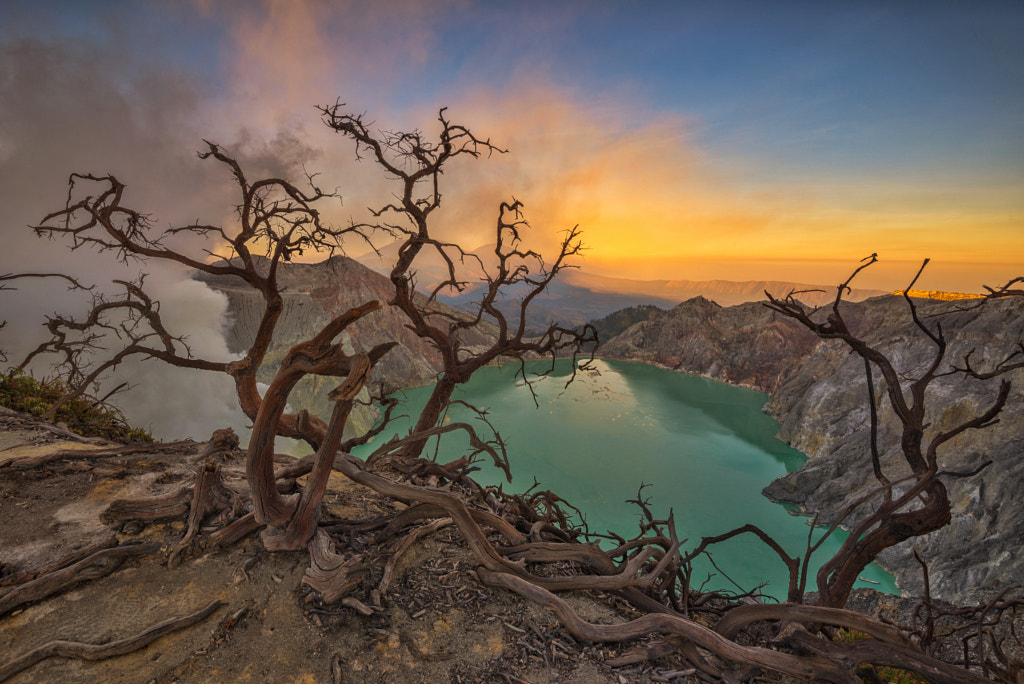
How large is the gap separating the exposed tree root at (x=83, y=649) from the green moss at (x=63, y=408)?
17.3 feet

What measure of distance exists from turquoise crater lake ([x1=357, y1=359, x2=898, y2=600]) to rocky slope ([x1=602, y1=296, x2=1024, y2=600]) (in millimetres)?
1345

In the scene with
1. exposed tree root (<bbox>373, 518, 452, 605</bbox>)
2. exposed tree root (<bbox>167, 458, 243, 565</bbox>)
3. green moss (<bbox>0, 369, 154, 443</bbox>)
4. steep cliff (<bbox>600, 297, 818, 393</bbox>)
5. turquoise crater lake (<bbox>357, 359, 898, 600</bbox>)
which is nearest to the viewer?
exposed tree root (<bbox>373, 518, 452, 605</bbox>)

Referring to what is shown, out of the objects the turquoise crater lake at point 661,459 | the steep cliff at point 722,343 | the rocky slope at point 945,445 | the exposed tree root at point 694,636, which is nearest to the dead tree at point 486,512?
the exposed tree root at point 694,636

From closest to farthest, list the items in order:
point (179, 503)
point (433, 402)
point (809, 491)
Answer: point (179, 503) → point (433, 402) → point (809, 491)

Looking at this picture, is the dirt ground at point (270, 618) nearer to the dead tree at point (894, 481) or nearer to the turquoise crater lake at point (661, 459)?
the dead tree at point (894, 481)

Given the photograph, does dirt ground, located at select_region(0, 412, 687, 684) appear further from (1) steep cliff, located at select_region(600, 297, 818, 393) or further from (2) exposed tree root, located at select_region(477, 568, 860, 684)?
(1) steep cliff, located at select_region(600, 297, 818, 393)

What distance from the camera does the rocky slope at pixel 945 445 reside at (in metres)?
8.78

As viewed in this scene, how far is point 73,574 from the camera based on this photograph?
106 inches

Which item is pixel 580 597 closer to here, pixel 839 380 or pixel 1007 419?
pixel 1007 419

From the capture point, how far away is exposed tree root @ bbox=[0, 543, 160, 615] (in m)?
2.52

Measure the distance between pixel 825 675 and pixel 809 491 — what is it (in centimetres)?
1655

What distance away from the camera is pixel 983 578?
8.27 m

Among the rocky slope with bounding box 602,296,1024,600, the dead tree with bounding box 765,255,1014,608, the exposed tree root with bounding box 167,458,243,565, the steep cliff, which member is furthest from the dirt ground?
the steep cliff

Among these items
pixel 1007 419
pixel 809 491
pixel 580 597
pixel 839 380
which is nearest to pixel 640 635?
pixel 580 597
